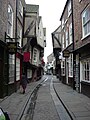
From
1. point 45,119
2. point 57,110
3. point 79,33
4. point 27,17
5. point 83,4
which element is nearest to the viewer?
point 45,119

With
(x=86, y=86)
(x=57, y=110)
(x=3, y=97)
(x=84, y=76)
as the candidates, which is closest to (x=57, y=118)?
(x=57, y=110)

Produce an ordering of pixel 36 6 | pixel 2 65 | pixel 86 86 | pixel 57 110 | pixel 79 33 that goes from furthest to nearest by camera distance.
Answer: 1. pixel 36 6
2. pixel 79 33
3. pixel 86 86
4. pixel 2 65
5. pixel 57 110

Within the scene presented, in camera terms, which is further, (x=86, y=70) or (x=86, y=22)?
(x=86, y=70)

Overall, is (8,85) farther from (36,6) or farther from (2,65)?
(36,6)

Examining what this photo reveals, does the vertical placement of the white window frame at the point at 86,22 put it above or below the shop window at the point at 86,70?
above

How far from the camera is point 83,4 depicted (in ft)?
55.8

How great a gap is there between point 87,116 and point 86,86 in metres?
6.57

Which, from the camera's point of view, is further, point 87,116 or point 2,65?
point 2,65

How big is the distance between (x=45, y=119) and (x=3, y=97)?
5.84 m

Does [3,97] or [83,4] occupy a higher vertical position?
[83,4]

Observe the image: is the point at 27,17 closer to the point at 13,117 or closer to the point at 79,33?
the point at 79,33

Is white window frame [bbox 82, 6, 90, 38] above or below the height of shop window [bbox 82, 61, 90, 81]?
above

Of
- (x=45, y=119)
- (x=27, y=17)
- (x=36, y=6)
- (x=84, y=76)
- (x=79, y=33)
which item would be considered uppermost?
(x=36, y=6)

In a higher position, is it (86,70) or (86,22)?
(86,22)
